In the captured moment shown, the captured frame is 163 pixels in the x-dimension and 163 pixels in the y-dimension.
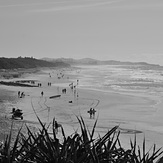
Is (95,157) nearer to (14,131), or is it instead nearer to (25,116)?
(14,131)

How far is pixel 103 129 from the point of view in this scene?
2658cm

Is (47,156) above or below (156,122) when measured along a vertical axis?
above

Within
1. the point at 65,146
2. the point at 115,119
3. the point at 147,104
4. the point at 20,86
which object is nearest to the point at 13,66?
the point at 20,86

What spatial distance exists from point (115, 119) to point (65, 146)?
82.2 ft

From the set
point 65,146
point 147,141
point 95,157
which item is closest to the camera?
point 95,157

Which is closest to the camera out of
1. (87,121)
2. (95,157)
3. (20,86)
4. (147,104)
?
(95,157)

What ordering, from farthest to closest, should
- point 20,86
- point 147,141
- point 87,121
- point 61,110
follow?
point 20,86
point 61,110
point 87,121
point 147,141

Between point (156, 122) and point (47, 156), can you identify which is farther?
point (156, 122)

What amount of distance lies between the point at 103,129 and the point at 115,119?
579 centimetres

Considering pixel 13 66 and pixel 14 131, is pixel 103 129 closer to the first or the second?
pixel 14 131

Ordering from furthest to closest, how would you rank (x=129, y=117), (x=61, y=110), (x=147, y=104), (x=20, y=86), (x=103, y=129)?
(x=20, y=86) < (x=147, y=104) < (x=61, y=110) < (x=129, y=117) < (x=103, y=129)

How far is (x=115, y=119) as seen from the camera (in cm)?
3216

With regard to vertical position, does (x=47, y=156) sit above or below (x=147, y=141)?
above

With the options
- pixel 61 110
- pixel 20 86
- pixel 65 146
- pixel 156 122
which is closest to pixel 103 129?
pixel 156 122
